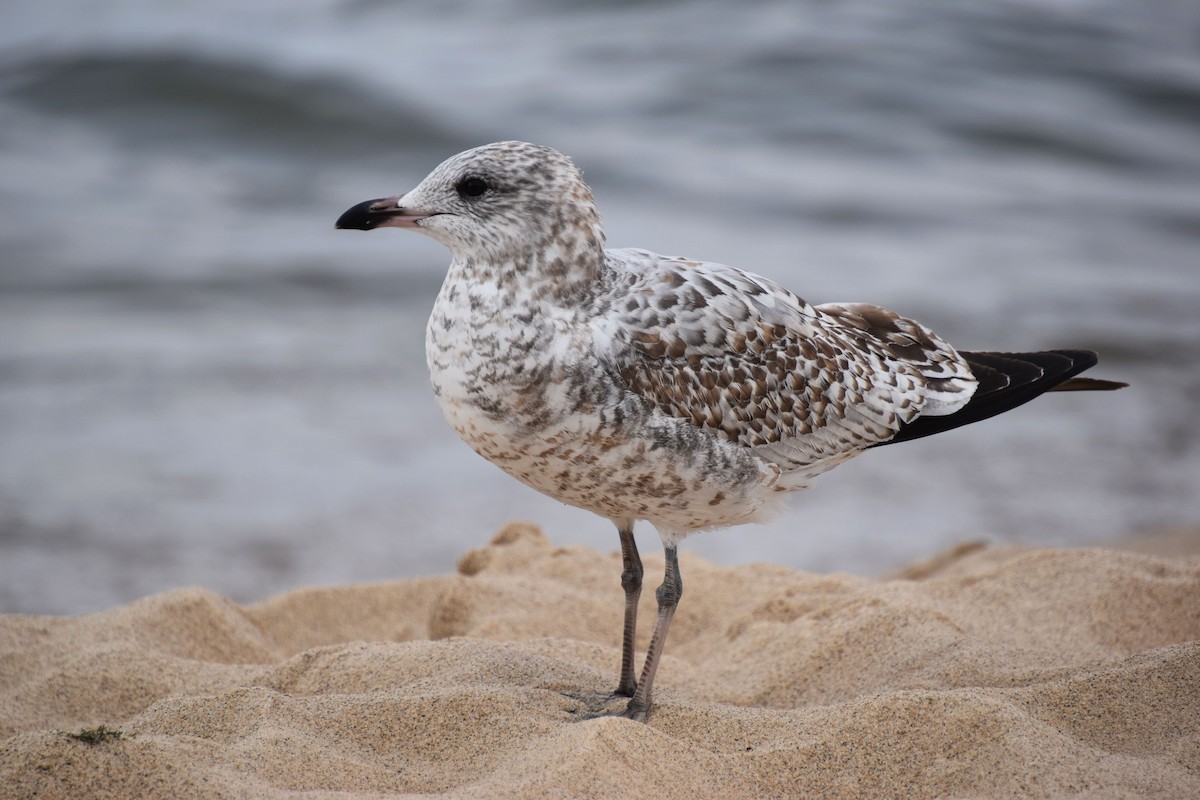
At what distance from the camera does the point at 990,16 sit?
1686cm

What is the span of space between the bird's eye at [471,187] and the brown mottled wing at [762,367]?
0.49 metres

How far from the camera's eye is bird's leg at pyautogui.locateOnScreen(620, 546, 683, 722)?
368 centimetres

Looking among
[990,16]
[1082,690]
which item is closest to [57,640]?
[1082,690]

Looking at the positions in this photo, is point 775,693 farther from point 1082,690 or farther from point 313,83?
point 313,83

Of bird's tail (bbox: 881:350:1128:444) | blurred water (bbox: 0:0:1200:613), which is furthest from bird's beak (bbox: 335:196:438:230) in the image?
blurred water (bbox: 0:0:1200:613)

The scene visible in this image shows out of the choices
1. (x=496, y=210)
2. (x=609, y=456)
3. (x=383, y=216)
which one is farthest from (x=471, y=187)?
(x=609, y=456)

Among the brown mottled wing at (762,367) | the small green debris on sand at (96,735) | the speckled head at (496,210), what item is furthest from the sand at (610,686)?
the speckled head at (496,210)

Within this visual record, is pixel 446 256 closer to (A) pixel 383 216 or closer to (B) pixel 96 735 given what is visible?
(A) pixel 383 216

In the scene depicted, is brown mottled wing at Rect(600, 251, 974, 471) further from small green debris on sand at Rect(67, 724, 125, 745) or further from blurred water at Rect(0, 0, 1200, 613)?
blurred water at Rect(0, 0, 1200, 613)

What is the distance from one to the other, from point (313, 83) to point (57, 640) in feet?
34.7

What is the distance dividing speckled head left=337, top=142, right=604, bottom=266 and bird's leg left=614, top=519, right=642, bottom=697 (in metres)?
0.96

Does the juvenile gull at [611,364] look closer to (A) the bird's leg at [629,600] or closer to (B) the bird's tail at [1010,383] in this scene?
(A) the bird's leg at [629,600]

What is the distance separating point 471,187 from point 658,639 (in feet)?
4.93

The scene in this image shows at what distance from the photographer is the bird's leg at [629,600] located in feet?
13.0
